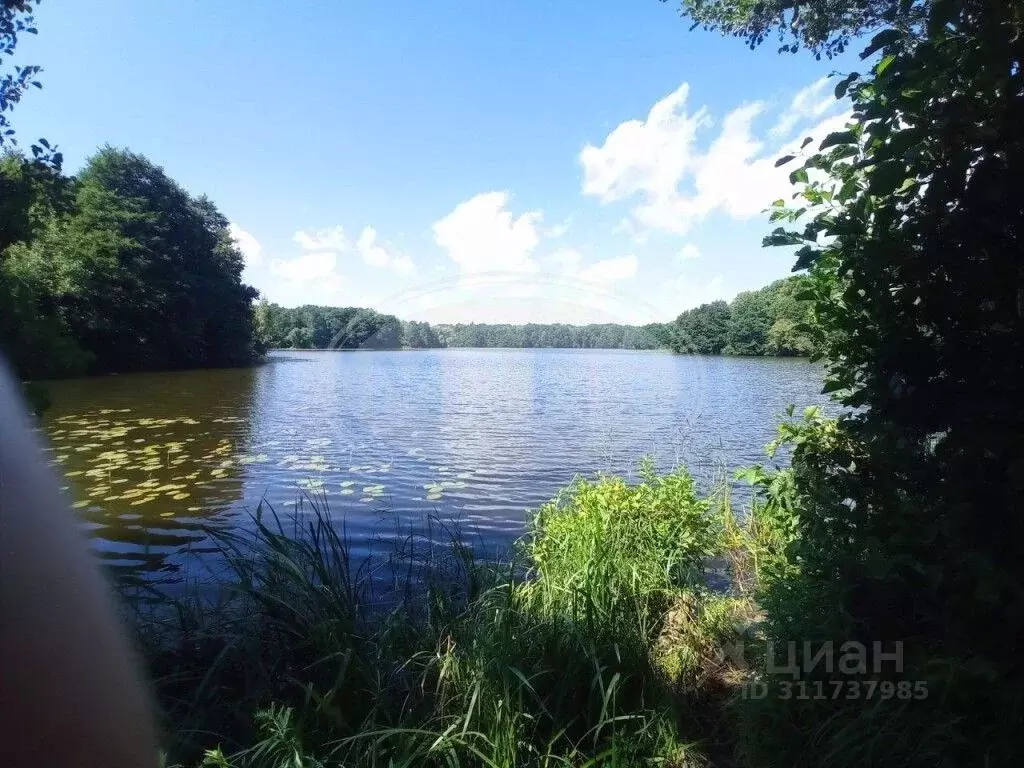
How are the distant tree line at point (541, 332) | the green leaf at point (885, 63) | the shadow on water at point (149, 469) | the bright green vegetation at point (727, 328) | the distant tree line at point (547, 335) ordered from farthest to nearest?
the bright green vegetation at point (727, 328) → the distant tree line at point (541, 332) → the distant tree line at point (547, 335) → the shadow on water at point (149, 469) → the green leaf at point (885, 63)

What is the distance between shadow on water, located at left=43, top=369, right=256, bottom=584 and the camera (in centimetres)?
685

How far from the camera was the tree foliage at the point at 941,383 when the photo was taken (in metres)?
1.60

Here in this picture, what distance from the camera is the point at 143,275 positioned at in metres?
35.9

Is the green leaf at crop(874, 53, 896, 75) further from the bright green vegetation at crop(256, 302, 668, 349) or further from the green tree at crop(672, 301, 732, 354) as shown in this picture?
the green tree at crop(672, 301, 732, 354)

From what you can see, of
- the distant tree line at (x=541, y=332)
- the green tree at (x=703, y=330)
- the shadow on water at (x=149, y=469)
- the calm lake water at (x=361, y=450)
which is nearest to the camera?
the shadow on water at (x=149, y=469)

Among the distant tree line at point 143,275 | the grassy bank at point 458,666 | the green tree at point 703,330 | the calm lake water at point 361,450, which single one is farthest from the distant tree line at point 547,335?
the grassy bank at point 458,666

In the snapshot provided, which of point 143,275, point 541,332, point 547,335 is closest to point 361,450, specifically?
point 143,275

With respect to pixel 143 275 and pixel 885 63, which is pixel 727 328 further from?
pixel 885 63

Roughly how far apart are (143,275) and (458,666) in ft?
131

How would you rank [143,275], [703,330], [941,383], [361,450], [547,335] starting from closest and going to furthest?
1. [941,383]
2. [361,450]
3. [143,275]
4. [547,335]
5. [703,330]

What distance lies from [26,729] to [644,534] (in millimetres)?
3753

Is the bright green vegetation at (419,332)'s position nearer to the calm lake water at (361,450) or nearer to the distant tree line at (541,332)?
the distant tree line at (541,332)

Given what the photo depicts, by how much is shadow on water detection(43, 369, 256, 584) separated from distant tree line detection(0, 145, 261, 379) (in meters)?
10.4

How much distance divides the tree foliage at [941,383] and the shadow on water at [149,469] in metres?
5.04
